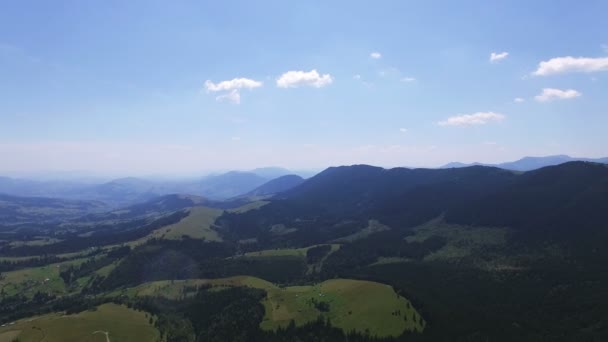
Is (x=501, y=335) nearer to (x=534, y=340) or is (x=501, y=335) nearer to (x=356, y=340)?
(x=534, y=340)

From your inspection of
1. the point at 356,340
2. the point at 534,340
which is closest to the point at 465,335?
the point at 534,340

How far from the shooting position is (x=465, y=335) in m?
199

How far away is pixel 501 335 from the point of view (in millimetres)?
198125

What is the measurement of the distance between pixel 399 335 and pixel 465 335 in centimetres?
3078

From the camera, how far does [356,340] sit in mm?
199625

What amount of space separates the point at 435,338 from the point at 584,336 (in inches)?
2696

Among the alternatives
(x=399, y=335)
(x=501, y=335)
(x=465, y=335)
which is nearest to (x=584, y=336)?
(x=501, y=335)

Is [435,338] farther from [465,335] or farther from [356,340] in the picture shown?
[356,340]

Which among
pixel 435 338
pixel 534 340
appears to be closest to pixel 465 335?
pixel 435 338

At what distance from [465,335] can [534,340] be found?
29.5m

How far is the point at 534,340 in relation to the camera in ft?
632

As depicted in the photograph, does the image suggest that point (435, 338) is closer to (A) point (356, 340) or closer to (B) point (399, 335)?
(B) point (399, 335)

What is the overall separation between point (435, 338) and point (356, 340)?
119ft

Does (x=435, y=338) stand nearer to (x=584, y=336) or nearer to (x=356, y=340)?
(x=356, y=340)
